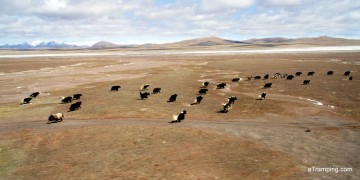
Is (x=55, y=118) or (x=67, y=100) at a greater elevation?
(x=67, y=100)

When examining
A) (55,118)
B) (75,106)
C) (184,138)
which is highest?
(75,106)

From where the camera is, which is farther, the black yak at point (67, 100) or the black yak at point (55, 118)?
the black yak at point (67, 100)

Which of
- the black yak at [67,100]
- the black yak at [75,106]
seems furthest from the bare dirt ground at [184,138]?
the black yak at [67,100]

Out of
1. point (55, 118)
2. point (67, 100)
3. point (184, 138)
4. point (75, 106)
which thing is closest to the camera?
point (184, 138)

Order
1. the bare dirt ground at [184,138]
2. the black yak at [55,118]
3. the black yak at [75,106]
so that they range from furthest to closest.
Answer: the black yak at [75,106], the black yak at [55,118], the bare dirt ground at [184,138]

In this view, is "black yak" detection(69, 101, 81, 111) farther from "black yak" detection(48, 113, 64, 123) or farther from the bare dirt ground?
"black yak" detection(48, 113, 64, 123)

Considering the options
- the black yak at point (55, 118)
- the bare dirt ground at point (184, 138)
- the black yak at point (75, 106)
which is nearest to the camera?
the bare dirt ground at point (184, 138)

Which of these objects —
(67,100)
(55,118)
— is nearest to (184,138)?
(55,118)

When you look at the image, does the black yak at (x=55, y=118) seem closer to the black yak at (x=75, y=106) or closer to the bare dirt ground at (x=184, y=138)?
the bare dirt ground at (x=184, y=138)

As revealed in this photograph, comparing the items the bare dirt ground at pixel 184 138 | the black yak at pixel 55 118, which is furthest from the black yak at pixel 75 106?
the black yak at pixel 55 118

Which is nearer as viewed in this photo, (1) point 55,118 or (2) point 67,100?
(1) point 55,118

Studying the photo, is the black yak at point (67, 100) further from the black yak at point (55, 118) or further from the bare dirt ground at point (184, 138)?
the black yak at point (55, 118)

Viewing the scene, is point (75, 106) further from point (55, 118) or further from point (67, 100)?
point (55, 118)

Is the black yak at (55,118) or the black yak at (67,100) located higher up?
the black yak at (67,100)
